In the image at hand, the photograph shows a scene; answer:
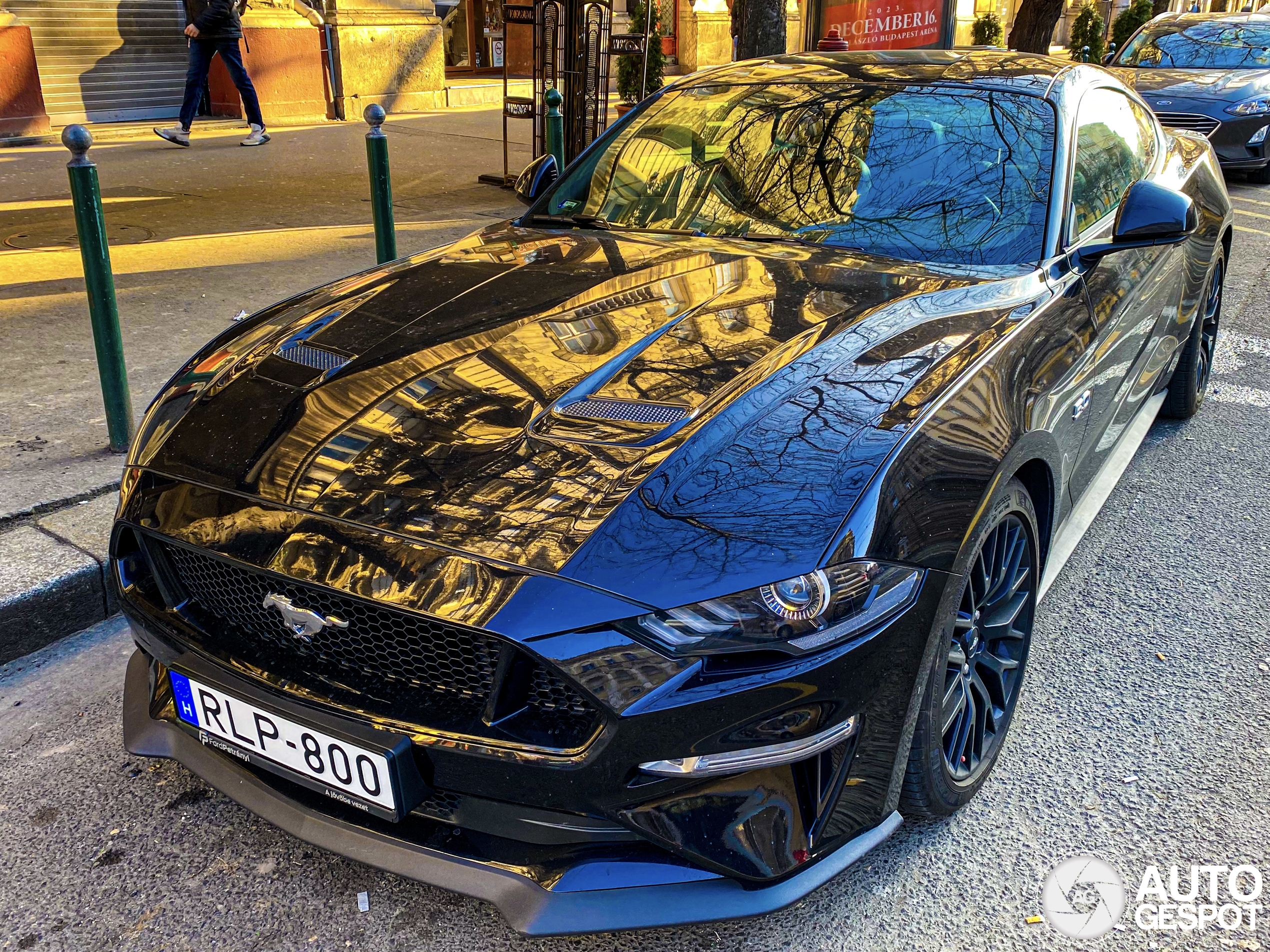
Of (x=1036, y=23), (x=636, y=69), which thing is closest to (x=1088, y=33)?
(x=1036, y=23)

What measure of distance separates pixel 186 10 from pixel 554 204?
11146 millimetres

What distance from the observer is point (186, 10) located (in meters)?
12.6

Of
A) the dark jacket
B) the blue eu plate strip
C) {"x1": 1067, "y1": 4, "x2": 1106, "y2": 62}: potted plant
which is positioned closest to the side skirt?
the blue eu plate strip

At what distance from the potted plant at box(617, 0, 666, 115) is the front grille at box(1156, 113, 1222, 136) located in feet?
18.0

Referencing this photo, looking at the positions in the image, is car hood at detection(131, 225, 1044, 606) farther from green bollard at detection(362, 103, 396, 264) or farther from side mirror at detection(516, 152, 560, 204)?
green bollard at detection(362, 103, 396, 264)

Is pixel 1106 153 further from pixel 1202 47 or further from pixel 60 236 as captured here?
pixel 1202 47

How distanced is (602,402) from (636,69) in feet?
40.6

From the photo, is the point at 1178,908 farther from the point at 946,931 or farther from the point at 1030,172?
the point at 1030,172

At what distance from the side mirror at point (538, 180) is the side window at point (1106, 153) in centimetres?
177

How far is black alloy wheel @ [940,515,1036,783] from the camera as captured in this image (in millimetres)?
2301

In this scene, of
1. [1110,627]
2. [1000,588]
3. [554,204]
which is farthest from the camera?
[554,204]

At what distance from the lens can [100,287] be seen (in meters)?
3.85

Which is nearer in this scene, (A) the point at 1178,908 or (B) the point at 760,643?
(B) the point at 760,643

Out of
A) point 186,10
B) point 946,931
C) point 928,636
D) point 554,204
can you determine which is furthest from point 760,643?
point 186,10
